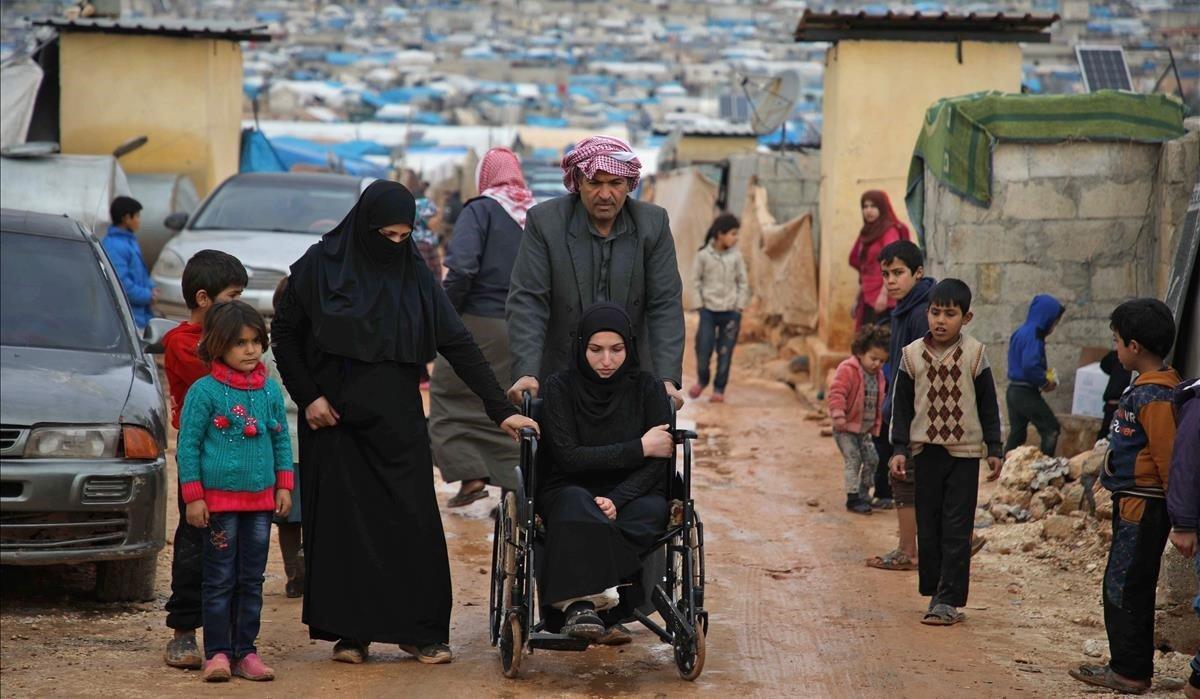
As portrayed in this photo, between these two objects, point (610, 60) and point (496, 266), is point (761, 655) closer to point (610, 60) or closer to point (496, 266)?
point (496, 266)

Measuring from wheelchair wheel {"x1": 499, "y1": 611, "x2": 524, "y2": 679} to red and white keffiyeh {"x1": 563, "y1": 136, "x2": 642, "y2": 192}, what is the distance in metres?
1.66

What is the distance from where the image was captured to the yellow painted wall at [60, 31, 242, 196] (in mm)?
17000

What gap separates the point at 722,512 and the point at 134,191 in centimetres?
905

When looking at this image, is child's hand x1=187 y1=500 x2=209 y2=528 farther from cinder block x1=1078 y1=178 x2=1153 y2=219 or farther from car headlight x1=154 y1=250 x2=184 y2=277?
car headlight x1=154 y1=250 x2=184 y2=277

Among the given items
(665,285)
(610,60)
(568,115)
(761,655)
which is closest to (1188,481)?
(761,655)

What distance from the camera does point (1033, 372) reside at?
9.23 metres

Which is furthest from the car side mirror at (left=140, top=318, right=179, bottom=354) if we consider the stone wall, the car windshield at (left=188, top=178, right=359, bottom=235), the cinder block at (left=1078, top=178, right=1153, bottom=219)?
the car windshield at (left=188, top=178, right=359, bottom=235)

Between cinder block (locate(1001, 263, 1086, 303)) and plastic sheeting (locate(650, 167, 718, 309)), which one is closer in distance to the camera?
cinder block (locate(1001, 263, 1086, 303))

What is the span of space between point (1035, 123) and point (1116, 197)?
710 mm

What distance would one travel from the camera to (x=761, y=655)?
5719 millimetres

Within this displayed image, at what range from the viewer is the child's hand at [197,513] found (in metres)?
5.01

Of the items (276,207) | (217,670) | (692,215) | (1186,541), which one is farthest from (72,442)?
(692,215)

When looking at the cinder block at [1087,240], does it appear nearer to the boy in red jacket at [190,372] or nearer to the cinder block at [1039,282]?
the cinder block at [1039,282]

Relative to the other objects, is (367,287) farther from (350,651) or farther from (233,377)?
(350,651)
